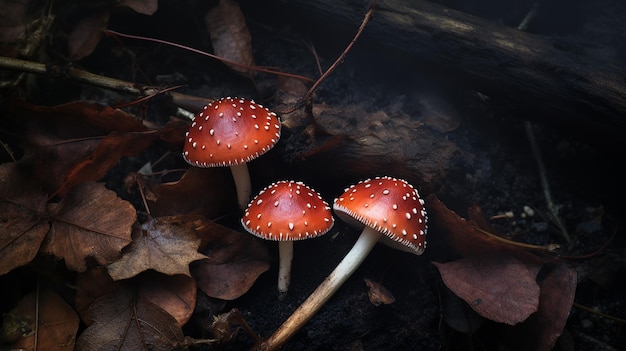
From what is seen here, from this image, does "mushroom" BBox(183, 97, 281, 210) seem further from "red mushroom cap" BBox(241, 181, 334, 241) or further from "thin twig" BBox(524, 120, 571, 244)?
"thin twig" BBox(524, 120, 571, 244)

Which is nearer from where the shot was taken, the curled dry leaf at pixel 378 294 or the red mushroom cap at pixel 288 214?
the red mushroom cap at pixel 288 214

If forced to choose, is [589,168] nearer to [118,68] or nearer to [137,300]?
[137,300]

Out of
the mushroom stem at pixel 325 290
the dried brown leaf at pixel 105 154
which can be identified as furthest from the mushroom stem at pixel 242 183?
the mushroom stem at pixel 325 290

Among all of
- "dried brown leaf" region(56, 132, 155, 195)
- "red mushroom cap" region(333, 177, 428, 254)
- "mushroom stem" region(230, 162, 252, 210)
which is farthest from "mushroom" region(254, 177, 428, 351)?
"dried brown leaf" region(56, 132, 155, 195)

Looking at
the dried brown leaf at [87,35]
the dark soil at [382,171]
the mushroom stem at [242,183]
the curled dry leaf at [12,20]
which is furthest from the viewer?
the dried brown leaf at [87,35]

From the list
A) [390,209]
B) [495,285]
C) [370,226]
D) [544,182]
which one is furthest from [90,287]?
[544,182]

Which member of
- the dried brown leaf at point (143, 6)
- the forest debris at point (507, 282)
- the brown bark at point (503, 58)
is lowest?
the forest debris at point (507, 282)

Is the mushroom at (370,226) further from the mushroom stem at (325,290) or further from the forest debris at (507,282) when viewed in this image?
the forest debris at (507,282)
